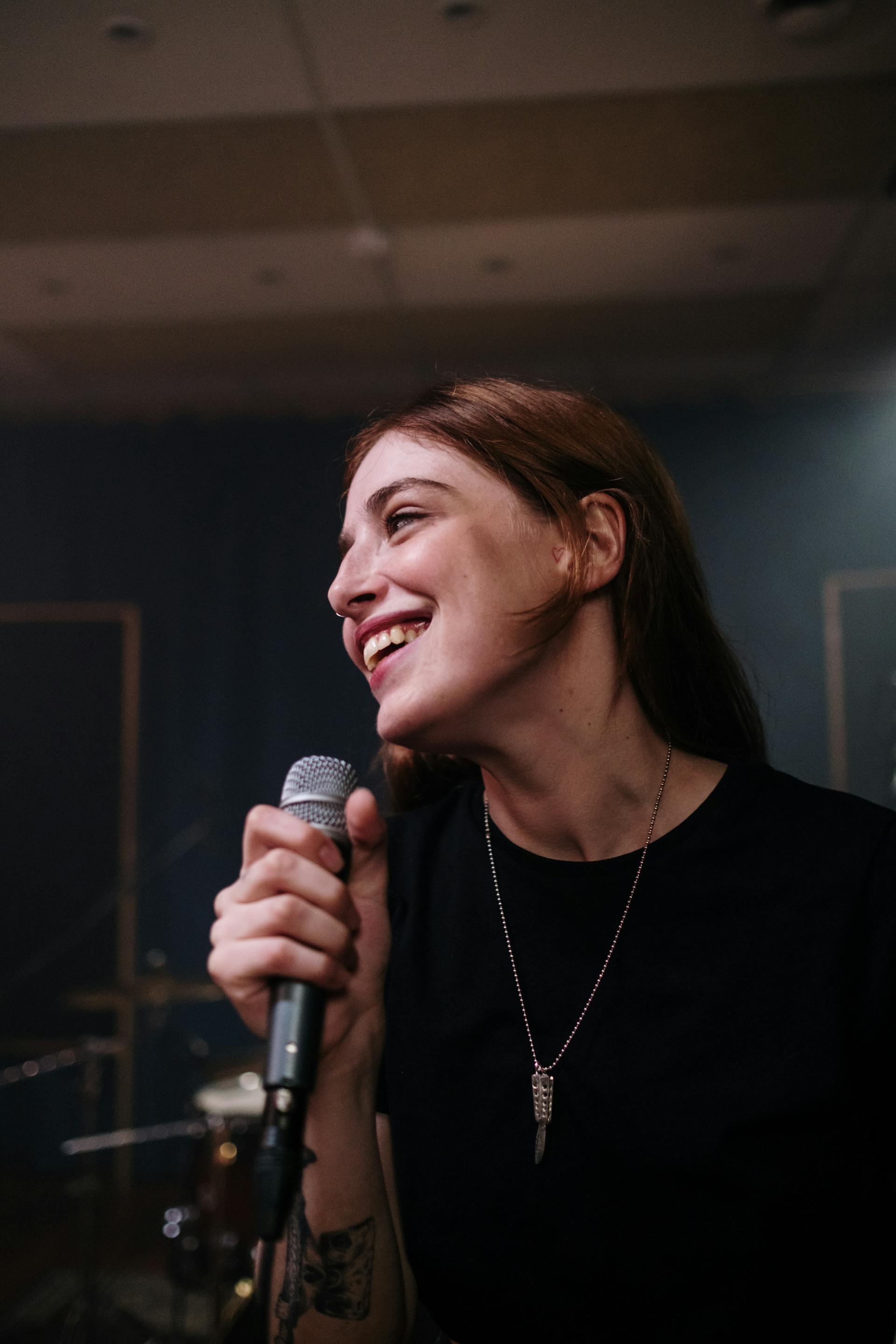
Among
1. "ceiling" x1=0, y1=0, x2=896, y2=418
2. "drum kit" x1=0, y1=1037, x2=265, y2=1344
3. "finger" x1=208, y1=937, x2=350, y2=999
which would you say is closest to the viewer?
"finger" x1=208, y1=937, x2=350, y2=999

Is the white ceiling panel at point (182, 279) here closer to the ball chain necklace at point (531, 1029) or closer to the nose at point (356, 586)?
the nose at point (356, 586)

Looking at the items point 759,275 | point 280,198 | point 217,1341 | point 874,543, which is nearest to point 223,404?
point 280,198

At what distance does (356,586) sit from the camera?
1048 mm

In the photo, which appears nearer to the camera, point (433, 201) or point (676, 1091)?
Answer: point (676, 1091)

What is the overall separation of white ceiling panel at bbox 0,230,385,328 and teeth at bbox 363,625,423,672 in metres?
2.46

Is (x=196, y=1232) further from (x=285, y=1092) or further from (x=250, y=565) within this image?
(x=285, y=1092)

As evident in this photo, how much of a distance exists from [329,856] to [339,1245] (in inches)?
19.3

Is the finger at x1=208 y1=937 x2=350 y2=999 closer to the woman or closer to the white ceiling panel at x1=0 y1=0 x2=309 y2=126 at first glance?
the woman

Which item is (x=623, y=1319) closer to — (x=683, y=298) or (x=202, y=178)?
(x=202, y=178)

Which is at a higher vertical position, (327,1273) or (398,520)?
(398,520)

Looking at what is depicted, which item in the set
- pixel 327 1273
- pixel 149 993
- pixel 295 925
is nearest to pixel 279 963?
pixel 295 925

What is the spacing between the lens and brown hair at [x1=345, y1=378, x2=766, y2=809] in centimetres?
109

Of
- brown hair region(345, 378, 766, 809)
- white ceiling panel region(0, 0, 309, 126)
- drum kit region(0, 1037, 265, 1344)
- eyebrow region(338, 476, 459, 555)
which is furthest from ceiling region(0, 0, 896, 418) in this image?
drum kit region(0, 1037, 265, 1344)

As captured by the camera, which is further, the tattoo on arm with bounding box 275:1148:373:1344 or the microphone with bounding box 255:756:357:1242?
the tattoo on arm with bounding box 275:1148:373:1344
